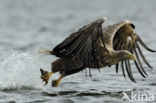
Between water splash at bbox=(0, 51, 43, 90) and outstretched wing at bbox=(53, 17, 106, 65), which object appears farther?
water splash at bbox=(0, 51, 43, 90)

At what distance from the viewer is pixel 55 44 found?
20.3 m

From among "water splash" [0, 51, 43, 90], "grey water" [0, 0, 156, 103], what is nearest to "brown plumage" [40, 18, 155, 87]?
"grey water" [0, 0, 156, 103]

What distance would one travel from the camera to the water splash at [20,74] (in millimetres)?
12109

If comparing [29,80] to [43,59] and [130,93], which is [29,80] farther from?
[43,59]

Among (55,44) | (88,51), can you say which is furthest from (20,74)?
(55,44)

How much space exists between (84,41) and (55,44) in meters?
9.65

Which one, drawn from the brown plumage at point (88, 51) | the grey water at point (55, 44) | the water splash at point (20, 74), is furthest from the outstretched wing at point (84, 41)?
the water splash at point (20, 74)

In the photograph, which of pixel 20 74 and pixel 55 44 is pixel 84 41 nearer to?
pixel 20 74

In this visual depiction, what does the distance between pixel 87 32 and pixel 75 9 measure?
24659mm

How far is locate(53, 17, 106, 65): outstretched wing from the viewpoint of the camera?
10602 millimetres

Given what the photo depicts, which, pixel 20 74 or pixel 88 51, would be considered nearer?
pixel 88 51

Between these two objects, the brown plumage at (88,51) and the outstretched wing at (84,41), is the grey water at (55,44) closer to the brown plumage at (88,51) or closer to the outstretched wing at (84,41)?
the brown plumage at (88,51)

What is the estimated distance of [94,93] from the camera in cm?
1157

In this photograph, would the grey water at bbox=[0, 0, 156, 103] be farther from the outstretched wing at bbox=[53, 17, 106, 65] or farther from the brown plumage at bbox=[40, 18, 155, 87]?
the outstretched wing at bbox=[53, 17, 106, 65]
